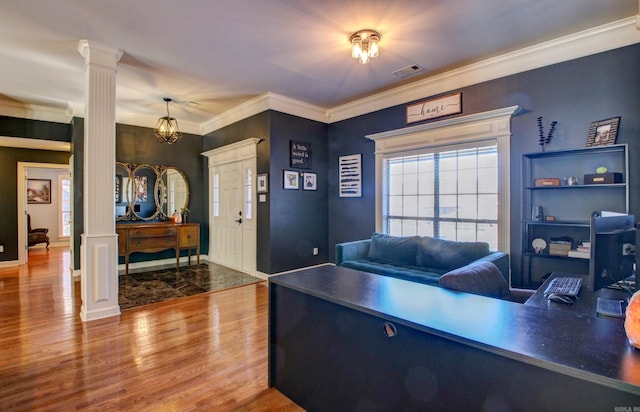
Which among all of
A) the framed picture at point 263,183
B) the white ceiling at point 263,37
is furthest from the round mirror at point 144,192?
the framed picture at point 263,183

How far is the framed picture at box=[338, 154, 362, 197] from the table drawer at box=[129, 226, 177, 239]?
3.13 metres

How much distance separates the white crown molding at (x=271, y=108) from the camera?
4.87m

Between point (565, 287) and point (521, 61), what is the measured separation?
2.69 meters

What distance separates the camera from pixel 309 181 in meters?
5.38

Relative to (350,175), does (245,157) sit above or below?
above

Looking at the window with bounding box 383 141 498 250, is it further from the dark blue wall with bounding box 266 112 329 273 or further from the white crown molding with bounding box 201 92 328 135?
the white crown molding with bounding box 201 92 328 135

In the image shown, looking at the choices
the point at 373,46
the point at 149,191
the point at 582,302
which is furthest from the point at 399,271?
the point at 149,191

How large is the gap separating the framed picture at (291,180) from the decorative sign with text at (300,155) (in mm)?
135

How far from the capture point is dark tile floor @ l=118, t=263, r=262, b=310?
407 centimetres

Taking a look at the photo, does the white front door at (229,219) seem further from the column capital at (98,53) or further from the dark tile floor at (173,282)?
the column capital at (98,53)

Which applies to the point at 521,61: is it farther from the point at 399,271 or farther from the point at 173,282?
the point at 173,282

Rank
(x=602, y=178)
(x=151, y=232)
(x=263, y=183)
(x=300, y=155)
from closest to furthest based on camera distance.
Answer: (x=602, y=178)
(x=263, y=183)
(x=300, y=155)
(x=151, y=232)

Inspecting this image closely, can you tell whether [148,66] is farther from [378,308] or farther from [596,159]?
[596,159]

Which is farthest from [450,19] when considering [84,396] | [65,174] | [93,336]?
[65,174]
